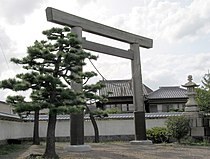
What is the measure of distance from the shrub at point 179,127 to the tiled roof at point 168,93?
21.6 meters

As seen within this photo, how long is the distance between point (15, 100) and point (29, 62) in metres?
1.23

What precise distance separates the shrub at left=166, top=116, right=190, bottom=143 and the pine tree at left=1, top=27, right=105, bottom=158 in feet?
25.1

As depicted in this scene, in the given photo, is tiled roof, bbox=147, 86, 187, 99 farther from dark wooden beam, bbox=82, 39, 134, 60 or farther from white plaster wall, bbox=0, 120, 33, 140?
dark wooden beam, bbox=82, 39, 134, 60

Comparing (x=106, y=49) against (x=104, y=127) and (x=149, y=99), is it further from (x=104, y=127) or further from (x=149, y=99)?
(x=149, y=99)

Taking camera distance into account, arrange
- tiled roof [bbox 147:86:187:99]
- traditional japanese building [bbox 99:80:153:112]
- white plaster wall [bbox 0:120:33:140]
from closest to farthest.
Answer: white plaster wall [bbox 0:120:33:140] → traditional japanese building [bbox 99:80:153:112] → tiled roof [bbox 147:86:187:99]

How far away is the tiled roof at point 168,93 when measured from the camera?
39.6m

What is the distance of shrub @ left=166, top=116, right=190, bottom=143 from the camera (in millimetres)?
17219

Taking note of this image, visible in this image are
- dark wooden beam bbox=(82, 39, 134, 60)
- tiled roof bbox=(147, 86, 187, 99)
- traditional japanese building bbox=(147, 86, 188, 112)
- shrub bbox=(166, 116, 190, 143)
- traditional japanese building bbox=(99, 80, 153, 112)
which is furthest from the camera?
tiled roof bbox=(147, 86, 187, 99)

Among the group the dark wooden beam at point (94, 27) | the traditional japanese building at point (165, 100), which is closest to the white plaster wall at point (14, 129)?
the dark wooden beam at point (94, 27)

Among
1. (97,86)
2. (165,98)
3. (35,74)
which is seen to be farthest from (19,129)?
(165,98)

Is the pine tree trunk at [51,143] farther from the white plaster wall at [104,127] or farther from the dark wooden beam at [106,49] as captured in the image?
the white plaster wall at [104,127]

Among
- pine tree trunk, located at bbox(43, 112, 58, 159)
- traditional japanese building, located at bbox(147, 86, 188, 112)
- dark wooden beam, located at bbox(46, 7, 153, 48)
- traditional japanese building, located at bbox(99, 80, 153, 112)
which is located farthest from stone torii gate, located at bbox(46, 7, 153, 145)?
traditional japanese building, located at bbox(147, 86, 188, 112)

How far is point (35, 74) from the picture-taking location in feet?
33.8

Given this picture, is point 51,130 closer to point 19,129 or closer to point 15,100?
point 15,100
